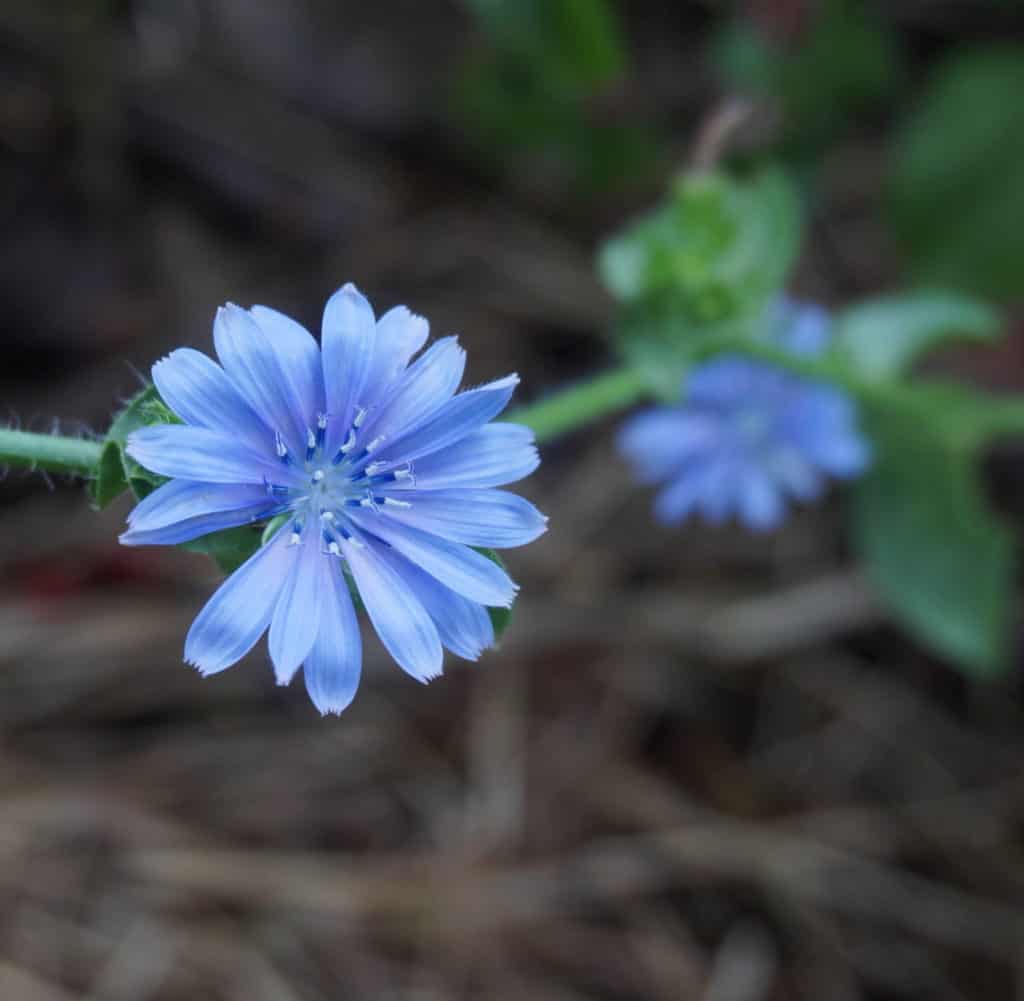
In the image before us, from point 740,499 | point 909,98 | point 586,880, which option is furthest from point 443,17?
point 586,880

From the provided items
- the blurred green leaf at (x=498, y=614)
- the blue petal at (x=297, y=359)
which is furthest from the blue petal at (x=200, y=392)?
the blurred green leaf at (x=498, y=614)

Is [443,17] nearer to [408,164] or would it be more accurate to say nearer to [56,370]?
[408,164]

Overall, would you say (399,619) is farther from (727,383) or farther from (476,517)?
(727,383)

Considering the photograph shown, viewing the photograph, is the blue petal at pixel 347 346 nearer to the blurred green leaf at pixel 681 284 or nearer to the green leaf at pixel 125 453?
the green leaf at pixel 125 453

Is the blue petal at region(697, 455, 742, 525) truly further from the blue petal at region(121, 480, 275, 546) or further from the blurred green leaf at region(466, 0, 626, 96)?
the blue petal at region(121, 480, 275, 546)

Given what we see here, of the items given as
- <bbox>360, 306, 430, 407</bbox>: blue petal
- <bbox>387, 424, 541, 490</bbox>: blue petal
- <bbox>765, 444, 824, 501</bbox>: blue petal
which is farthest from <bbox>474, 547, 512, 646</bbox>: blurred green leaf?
<bbox>765, 444, 824, 501</bbox>: blue petal

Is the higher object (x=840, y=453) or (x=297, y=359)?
(x=840, y=453)

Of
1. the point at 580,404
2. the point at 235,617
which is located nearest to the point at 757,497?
the point at 580,404
